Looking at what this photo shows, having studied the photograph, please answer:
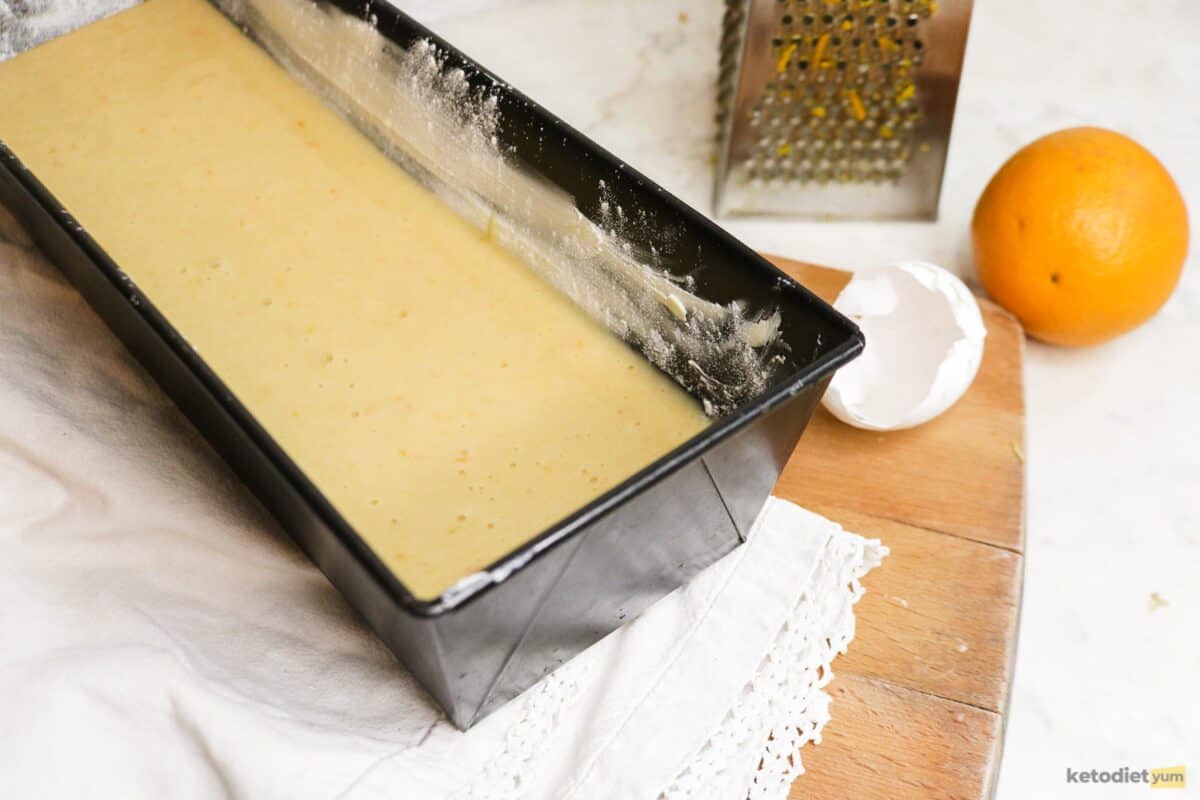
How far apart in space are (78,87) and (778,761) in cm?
94

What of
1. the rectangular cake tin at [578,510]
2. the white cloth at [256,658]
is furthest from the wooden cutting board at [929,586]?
the rectangular cake tin at [578,510]

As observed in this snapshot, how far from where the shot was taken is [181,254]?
1.09 meters

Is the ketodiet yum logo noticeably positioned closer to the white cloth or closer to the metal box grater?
the white cloth

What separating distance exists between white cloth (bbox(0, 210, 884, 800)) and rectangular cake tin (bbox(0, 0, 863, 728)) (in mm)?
33

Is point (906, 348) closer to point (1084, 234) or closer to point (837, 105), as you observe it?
point (1084, 234)

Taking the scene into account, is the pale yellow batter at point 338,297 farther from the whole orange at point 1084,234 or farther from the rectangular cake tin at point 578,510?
the whole orange at point 1084,234

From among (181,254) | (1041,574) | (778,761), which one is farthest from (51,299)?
(1041,574)

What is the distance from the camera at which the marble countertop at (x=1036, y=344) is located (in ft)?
3.65

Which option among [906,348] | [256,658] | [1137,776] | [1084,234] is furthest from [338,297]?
[1137,776]

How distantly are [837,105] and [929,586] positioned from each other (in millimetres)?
564

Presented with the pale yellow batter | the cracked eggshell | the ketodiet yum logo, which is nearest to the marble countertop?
the ketodiet yum logo

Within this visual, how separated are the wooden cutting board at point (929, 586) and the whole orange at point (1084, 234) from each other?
5 cm

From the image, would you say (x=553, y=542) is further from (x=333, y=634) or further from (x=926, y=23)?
(x=926, y=23)

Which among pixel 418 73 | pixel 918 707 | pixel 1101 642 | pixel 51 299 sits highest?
pixel 418 73
